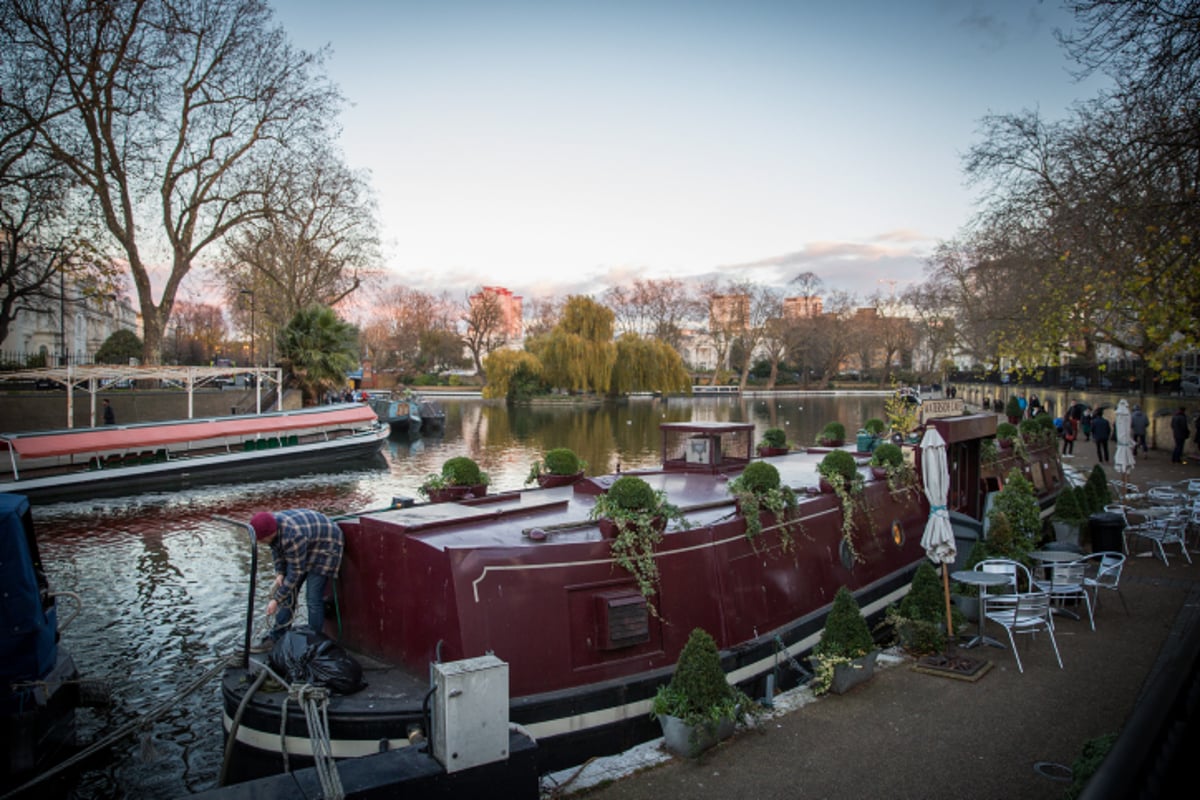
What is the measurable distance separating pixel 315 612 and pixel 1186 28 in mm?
11316

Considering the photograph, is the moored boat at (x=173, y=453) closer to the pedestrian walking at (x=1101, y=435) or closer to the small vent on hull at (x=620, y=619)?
the small vent on hull at (x=620, y=619)

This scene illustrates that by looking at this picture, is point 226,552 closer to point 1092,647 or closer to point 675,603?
point 675,603

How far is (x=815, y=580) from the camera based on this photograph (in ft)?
34.3

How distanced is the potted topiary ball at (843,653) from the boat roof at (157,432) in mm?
25428

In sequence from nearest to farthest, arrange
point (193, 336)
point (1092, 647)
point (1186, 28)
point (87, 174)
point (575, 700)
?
1. point (575, 700)
2. point (1186, 28)
3. point (1092, 647)
4. point (87, 174)
5. point (193, 336)

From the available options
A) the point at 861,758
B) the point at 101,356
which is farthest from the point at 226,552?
the point at 101,356

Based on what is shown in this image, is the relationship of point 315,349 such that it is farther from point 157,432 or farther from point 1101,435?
point 1101,435

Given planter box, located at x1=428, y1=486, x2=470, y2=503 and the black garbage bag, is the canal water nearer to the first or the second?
the black garbage bag

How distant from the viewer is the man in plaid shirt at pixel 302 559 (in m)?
7.70

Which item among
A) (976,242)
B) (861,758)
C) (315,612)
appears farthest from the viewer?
(976,242)

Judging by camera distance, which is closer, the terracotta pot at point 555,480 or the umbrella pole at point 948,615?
the umbrella pole at point 948,615

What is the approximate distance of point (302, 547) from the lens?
7.84m

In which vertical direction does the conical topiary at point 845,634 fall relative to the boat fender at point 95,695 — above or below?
above

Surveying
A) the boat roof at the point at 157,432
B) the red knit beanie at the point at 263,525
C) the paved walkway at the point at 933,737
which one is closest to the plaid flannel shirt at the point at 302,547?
the red knit beanie at the point at 263,525
